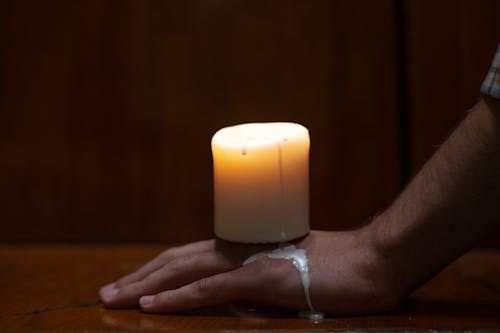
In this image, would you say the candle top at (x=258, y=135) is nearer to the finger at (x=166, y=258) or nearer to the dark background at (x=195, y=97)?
the finger at (x=166, y=258)

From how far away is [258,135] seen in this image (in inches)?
35.9

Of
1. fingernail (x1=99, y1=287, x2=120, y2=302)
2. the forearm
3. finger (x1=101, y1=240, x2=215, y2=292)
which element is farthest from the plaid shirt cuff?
fingernail (x1=99, y1=287, x2=120, y2=302)

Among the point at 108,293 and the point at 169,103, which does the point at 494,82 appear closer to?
the point at 108,293

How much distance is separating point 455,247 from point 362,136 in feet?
2.42

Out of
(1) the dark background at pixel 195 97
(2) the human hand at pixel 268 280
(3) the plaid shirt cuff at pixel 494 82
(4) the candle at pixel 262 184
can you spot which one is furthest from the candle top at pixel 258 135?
(1) the dark background at pixel 195 97

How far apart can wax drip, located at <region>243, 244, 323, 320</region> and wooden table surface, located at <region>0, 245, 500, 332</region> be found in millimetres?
21

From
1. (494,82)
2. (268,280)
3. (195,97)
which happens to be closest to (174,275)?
(268,280)

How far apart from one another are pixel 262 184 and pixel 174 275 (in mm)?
205

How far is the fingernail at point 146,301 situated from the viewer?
90 cm

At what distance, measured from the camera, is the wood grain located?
4.95ft

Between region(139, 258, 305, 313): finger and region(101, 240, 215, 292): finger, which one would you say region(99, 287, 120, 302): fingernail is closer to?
region(101, 240, 215, 292): finger

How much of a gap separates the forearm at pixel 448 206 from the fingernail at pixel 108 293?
0.43 m

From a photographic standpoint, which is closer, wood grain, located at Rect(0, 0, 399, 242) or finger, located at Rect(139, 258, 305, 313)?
finger, located at Rect(139, 258, 305, 313)

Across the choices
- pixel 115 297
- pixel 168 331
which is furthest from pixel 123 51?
pixel 168 331
